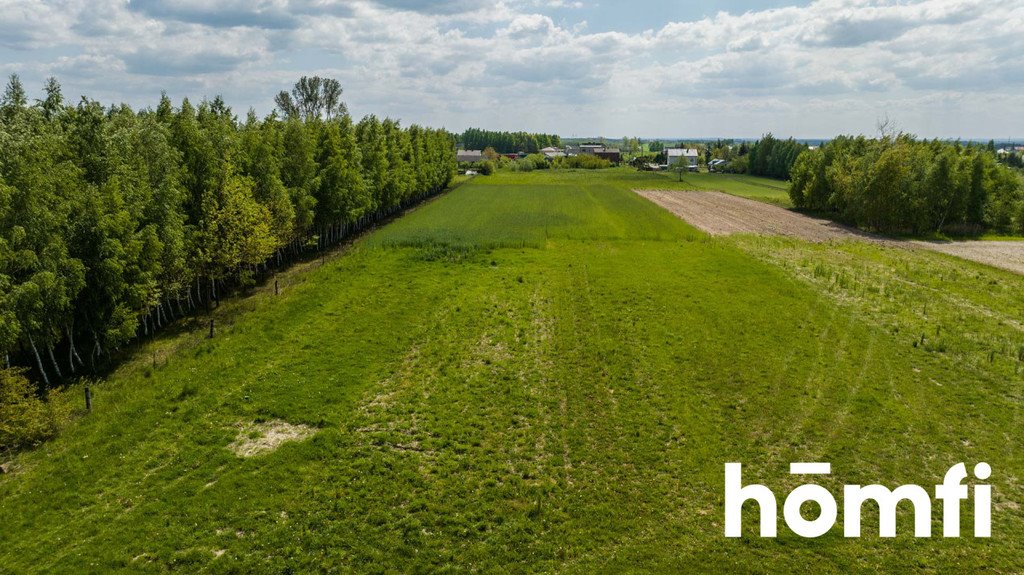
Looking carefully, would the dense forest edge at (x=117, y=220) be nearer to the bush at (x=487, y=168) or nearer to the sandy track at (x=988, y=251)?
the sandy track at (x=988, y=251)

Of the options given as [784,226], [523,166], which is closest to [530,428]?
[784,226]

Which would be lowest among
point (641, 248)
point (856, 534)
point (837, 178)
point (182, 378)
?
point (856, 534)

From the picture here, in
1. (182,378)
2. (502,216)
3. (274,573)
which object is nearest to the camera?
(274,573)

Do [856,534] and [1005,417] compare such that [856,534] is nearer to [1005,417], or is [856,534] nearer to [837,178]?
[1005,417]

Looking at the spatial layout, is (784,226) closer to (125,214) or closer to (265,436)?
(265,436)

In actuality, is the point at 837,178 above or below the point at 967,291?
above

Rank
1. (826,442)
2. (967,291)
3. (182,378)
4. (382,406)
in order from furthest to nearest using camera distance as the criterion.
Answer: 1. (967,291)
2. (182,378)
3. (382,406)
4. (826,442)

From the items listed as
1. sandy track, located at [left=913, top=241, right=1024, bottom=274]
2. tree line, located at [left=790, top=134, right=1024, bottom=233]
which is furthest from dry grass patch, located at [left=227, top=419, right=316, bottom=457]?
tree line, located at [left=790, top=134, right=1024, bottom=233]

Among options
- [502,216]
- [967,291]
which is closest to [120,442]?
[967,291]
